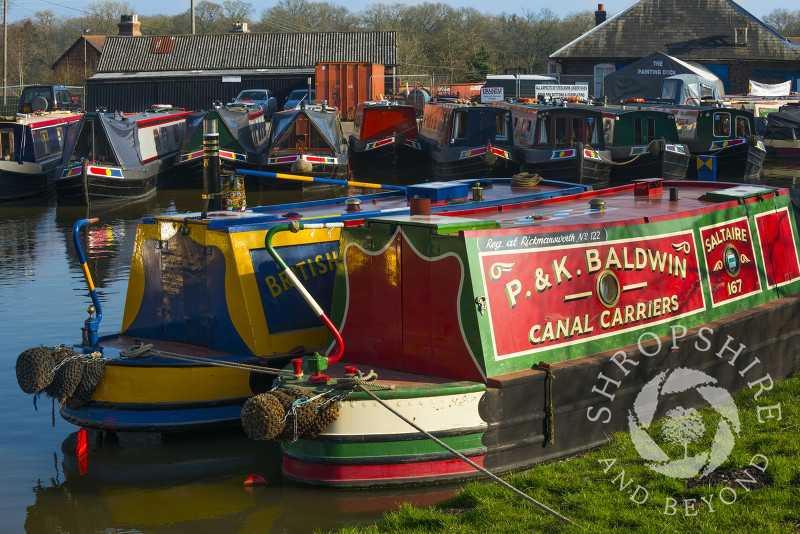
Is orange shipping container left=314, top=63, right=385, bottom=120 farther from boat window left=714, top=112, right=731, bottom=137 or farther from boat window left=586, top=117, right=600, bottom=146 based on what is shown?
boat window left=714, top=112, right=731, bottom=137

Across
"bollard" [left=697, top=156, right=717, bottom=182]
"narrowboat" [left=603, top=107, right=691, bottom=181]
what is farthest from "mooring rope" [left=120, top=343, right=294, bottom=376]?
"bollard" [left=697, top=156, right=717, bottom=182]

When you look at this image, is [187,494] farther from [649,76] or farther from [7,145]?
[649,76]

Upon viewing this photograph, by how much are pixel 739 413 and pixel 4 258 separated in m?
15.8

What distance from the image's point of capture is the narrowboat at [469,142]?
28.6m

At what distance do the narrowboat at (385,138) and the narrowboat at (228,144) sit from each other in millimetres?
3599

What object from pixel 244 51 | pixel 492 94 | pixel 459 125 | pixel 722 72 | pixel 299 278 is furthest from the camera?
pixel 244 51

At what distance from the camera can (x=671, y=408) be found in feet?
30.6

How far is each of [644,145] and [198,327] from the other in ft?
70.3

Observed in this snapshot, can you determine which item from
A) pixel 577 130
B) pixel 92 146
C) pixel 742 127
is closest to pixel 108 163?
pixel 92 146

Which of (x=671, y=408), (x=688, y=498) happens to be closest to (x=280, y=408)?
(x=688, y=498)

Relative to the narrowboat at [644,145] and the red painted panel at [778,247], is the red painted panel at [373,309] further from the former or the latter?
the narrowboat at [644,145]

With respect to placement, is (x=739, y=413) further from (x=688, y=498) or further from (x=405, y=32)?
(x=405, y=32)

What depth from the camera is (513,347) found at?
8281 millimetres

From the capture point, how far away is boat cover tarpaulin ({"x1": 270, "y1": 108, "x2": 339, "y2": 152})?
3030 cm
